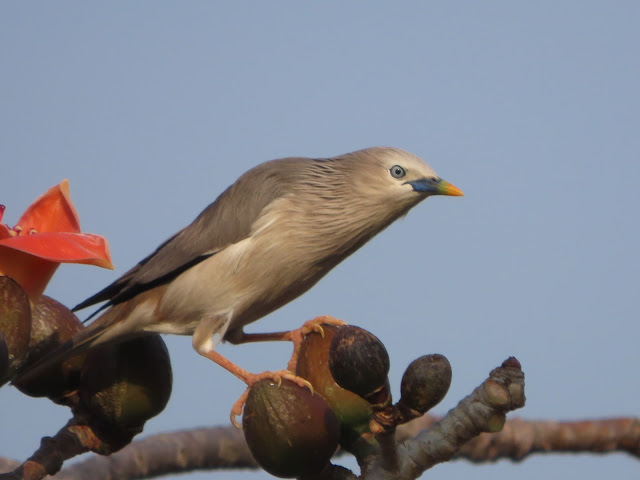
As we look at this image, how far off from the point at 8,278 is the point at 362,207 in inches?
113

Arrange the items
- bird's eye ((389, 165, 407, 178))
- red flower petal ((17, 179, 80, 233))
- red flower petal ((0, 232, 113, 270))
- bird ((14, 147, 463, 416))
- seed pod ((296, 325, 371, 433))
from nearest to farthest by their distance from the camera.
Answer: red flower petal ((0, 232, 113, 270)) → seed pod ((296, 325, 371, 433)) → red flower petal ((17, 179, 80, 233)) → bird ((14, 147, 463, 416)) → bird's eye ((389, 165, 407, 178))

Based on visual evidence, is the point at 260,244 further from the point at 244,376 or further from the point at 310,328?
the point at 310,328

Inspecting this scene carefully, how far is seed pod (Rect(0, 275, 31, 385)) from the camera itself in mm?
2650

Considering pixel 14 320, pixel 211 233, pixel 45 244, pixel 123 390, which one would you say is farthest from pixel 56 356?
pixel 211 233

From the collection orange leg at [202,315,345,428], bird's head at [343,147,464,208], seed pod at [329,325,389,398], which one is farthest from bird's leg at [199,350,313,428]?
bird's head at [343,147,464,208]

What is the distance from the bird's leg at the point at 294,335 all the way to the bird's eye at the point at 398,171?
1.20 metres

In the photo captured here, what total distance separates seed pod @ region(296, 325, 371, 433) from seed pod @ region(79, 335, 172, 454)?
53 centimetres

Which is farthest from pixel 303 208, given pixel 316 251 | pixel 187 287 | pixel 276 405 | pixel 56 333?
pixel 276 405

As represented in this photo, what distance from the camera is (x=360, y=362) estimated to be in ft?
7.98

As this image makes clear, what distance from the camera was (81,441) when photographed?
10.6 feet

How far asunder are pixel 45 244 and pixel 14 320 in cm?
24

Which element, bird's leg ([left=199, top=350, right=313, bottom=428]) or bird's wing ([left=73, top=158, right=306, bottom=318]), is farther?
bird's wing ([left=73, top=158, right=306, bottom=318])

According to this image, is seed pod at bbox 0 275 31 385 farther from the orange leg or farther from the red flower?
the orange leg

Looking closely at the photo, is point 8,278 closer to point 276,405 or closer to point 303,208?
point 276,405
